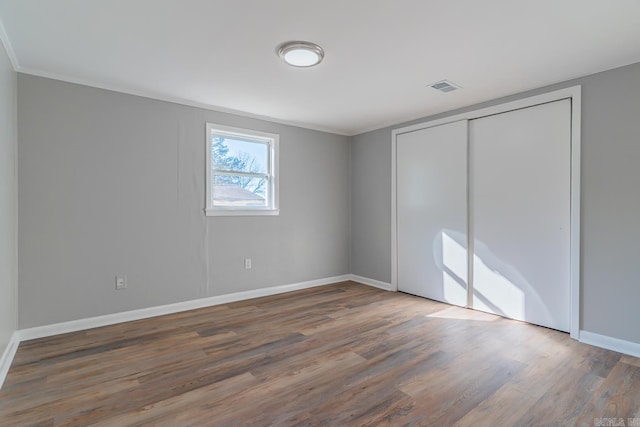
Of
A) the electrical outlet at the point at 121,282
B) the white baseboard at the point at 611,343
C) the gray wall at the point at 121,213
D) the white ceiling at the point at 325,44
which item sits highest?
the white ceiling at the point at 325,44

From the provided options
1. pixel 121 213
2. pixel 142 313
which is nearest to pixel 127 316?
pixel 142 313

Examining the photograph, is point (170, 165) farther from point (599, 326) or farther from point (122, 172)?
point (599, 326)

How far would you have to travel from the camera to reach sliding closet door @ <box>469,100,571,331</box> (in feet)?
10.1

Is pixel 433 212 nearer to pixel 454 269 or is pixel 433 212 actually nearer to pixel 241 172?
pixel 454 269

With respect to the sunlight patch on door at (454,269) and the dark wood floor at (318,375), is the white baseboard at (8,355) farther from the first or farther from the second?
the sunlight patch on door at (454,269)

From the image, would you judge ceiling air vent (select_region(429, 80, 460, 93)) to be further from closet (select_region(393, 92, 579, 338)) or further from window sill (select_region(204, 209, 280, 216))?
window sill (select_region(204, 209, 280, 216))

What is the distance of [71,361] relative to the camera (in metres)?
2.48

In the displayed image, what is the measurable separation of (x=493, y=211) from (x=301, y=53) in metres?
2.67

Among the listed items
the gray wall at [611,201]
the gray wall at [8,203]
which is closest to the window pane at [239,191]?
the gray wall at [8,203]

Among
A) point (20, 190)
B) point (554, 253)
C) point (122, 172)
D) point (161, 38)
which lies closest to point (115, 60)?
point (161, 38)

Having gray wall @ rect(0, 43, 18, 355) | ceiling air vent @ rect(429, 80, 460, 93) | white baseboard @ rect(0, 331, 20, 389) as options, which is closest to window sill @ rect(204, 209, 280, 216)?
gray wall @ rect(0, 43, 18, 355)

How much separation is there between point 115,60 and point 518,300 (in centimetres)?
448

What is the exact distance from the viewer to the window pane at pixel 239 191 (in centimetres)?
405

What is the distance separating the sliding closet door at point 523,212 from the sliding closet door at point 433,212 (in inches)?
5.7
